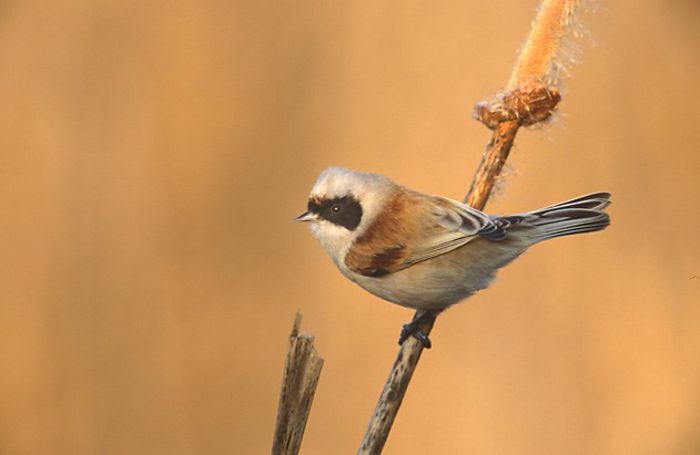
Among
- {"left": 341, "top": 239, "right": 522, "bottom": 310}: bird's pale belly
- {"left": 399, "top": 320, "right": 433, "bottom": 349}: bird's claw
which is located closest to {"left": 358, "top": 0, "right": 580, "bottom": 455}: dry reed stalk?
{"left": 399, "top": 320, "right": 433, "bottom": 349}: bird's claw

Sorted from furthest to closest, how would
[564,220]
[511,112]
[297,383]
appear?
[564,220] → [511,112] → [297,383]

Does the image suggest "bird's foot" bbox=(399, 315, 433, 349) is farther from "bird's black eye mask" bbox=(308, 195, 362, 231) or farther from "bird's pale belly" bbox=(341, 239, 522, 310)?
"bird's black eye mask" bbox=(308, 195, 362, 231)

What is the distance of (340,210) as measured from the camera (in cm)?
79

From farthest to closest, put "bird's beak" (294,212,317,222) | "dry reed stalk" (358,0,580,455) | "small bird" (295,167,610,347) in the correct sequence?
"small bird" (295,167,610,347) → "bird's beak" (294,212,317,222) → "dry reed stalk" (358,0,580,455)

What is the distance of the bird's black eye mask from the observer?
2.49 ft

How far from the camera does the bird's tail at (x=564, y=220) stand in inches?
31.7

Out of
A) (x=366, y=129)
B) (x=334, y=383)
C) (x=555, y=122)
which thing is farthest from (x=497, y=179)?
(x=334, y=383)

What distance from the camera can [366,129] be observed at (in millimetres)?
1206

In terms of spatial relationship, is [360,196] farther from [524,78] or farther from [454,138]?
[454,138]

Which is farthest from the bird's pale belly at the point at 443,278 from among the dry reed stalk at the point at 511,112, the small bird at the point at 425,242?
the dry reed stalk at the point at 511,112

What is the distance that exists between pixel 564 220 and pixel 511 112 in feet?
0.63

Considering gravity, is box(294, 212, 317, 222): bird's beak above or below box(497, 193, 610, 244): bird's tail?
below

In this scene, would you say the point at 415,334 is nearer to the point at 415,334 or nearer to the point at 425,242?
the point at 415,334

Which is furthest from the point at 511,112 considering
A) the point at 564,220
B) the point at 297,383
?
the point at 297,383
